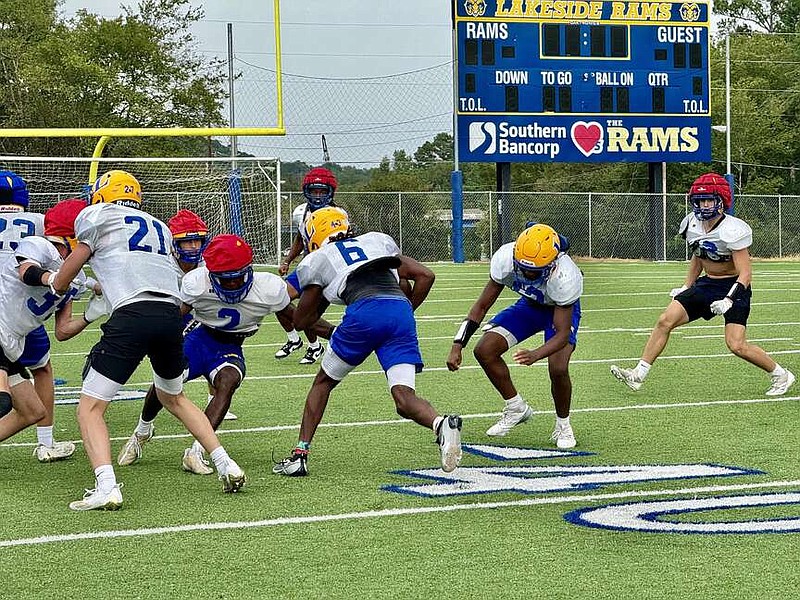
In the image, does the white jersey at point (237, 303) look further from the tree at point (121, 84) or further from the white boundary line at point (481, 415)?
the tree at point (121, 84)

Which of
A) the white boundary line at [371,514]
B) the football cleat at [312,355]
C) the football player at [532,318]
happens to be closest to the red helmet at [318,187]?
the football cleat at [312,355]

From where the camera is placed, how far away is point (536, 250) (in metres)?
6.90

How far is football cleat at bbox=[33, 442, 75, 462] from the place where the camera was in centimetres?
701

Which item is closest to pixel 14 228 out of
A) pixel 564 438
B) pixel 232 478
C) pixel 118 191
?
pixel 118 191

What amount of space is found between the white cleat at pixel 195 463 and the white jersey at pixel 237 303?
0.73 m

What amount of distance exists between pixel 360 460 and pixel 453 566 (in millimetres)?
2259

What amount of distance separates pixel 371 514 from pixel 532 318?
2.40 meters

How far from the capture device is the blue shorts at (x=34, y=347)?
688 cm

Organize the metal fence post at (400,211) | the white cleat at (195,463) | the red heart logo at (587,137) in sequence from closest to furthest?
the white cleat at (195,463) → the red heart logo at (587,137) → the metal fence post at (400,211)

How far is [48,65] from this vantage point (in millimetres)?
34281

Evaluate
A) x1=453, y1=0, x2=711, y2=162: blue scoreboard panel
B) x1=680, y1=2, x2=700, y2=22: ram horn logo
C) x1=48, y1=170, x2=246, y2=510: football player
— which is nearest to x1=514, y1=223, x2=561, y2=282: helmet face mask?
x1=48, y1=170, x2=246, y2=510: football player

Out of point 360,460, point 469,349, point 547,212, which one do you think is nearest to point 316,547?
point 360,460

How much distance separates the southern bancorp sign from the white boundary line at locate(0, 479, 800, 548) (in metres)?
22.7

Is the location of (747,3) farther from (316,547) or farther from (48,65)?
(316,547)
